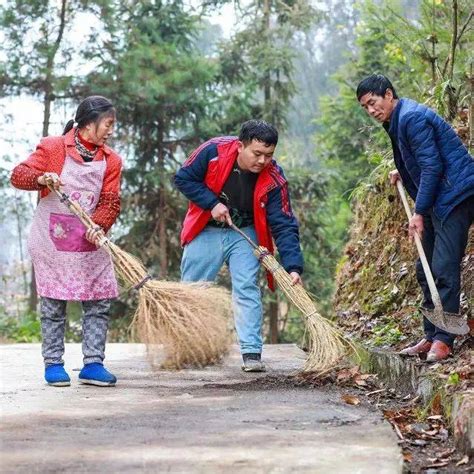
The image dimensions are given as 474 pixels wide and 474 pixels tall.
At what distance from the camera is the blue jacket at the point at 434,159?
5141mm

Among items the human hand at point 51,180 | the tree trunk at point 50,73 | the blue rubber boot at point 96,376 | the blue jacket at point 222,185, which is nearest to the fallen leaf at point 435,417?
the blue jacket at point 222,185

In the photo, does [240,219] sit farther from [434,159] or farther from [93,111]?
[434,159]

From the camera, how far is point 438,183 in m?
5.20

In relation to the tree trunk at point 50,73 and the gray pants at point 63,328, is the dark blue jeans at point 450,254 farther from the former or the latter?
the tree trunk at point 50,73

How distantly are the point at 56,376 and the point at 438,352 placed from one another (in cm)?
237

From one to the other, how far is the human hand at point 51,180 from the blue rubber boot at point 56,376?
3.80 ft

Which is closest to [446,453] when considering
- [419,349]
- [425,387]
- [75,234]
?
[425,387]

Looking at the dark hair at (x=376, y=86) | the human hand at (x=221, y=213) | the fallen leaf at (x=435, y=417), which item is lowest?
the fallen leaf at (x=435, y=417)

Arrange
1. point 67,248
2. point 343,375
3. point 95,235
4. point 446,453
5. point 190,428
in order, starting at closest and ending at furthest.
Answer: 1. point 446,453
2. point 190,428
3. point 95,235
4. point 67,248
5. point 343,375

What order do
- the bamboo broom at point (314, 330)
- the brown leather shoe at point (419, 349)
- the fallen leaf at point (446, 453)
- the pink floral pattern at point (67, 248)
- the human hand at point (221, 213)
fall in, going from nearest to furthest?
the fallen leaf at point (446, 453), the brown leather shoe at point (419, 349), the pink floral pattern at point (67, 248), the bamboo broom at point (314, 330), the human hand at point (221, 213)

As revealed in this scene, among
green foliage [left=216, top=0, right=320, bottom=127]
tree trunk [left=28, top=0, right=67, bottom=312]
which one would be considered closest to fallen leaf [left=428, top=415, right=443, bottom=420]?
tree trunk [left=28, top=0, right=67, bottom=312]

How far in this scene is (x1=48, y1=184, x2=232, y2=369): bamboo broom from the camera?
5762mm

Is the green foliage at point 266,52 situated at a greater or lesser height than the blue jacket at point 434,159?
greater

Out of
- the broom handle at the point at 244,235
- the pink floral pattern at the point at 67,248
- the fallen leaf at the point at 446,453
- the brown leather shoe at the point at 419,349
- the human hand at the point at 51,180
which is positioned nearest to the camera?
the fallen leaf at the point at 446,453
